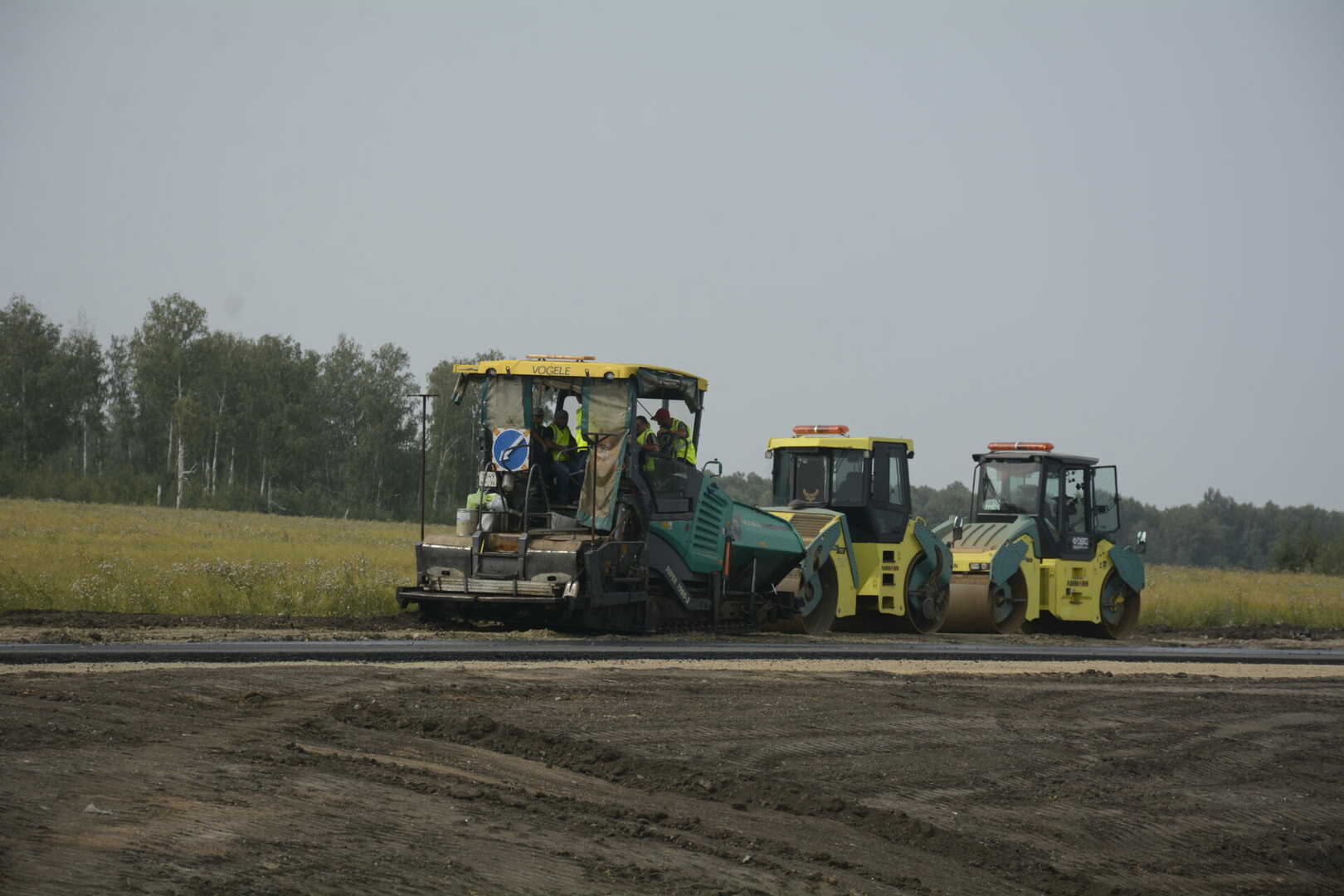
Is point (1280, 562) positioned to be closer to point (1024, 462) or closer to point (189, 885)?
point (1024, 462)

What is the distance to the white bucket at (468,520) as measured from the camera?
17906 millimetres

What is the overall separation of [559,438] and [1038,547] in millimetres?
9182

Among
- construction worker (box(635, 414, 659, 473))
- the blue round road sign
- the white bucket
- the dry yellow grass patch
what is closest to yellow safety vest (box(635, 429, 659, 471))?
construction worker (box(635, 414, 659, 473))

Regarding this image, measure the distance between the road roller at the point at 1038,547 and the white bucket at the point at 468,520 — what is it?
8586 millimetres

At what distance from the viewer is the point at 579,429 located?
60.2 feet

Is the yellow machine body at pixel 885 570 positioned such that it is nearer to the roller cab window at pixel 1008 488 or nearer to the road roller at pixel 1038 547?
the road roller at pixel 1038 547

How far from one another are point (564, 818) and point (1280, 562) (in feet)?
240

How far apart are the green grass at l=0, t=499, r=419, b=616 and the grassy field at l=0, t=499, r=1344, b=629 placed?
0.03 m

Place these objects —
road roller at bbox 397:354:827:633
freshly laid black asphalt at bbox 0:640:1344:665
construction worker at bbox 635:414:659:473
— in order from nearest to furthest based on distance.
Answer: freshly laid black asphalt at bbox 0:640:1344:665 < road roller at bbox 397:354:827:633 < construction worker at bbox 635:414:659:473

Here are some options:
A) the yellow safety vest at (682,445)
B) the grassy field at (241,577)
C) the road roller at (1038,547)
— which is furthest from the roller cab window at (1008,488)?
the yellow safety vest at (682,445)

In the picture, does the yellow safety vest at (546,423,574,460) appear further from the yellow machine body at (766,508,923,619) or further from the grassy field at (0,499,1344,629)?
the yellow machine body at (766,508,923,619)

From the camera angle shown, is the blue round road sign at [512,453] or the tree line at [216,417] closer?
the blue round road sign at [512,453]

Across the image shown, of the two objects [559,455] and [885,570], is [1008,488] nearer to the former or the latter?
[885,570]

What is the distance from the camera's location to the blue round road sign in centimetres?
1805
